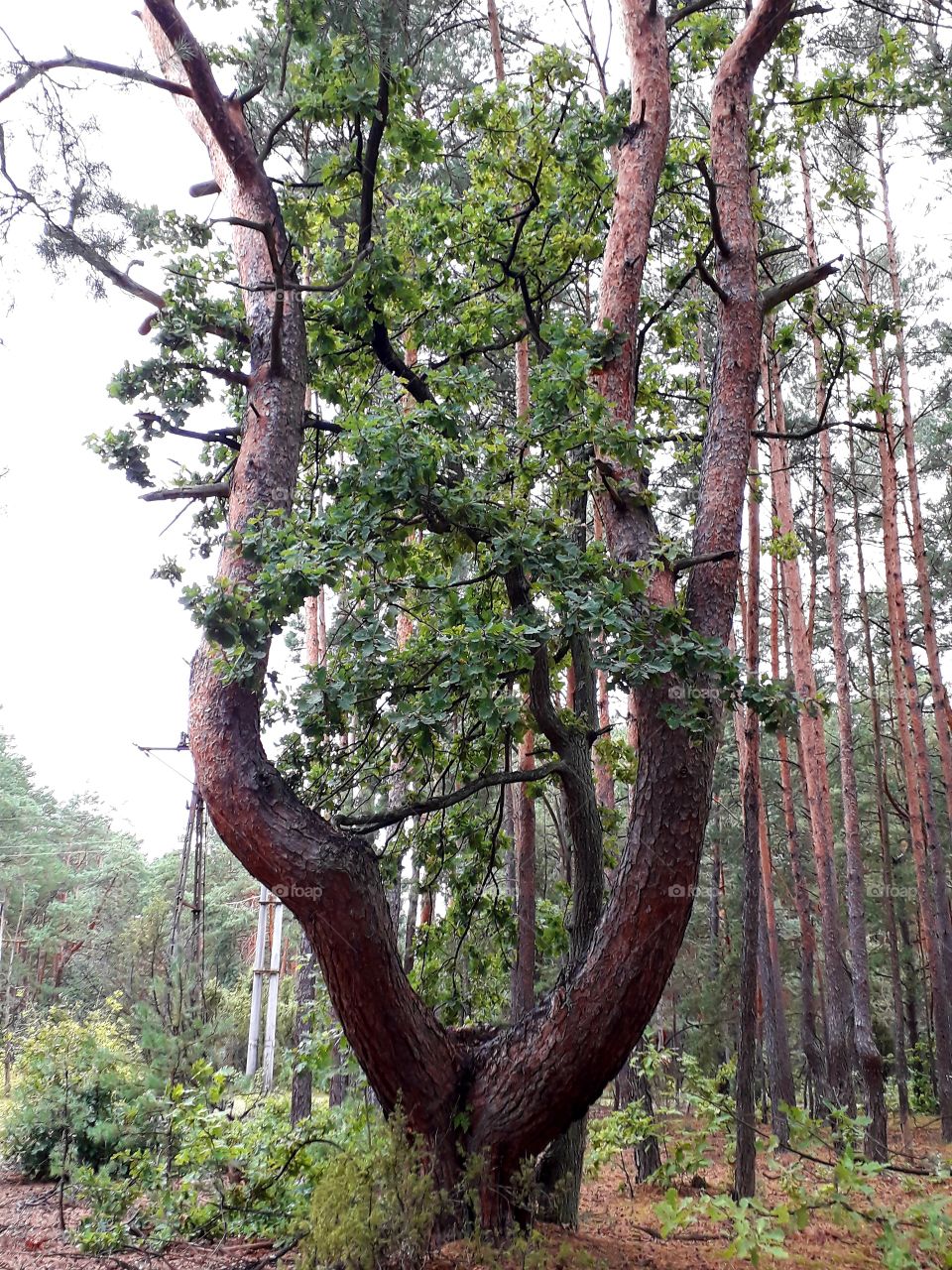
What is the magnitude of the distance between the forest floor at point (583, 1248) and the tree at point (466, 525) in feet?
1.39

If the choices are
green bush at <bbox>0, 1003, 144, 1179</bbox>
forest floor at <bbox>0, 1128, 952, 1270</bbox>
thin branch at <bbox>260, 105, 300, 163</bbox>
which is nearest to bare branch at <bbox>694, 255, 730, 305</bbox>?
thin branch at <bbox>260, 105, 300, 163</bbox>

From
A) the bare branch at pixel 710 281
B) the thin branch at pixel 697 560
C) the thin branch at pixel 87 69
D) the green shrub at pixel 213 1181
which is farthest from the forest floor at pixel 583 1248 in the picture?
the thin branch at pixel 87 69

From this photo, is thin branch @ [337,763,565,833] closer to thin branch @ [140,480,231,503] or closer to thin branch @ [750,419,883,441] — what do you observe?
thin branch @ [140,480,231,503]

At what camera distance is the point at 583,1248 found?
3.52 meters

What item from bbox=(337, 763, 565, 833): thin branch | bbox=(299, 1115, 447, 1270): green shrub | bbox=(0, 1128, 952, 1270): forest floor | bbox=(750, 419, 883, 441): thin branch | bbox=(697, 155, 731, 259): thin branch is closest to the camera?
bbox=(299, 1115, 447, 1270): green shrub

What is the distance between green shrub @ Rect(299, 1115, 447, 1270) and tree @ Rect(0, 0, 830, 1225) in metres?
0.42

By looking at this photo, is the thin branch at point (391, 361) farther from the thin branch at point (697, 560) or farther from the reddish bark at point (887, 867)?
the reddish bark at point (887, 867)

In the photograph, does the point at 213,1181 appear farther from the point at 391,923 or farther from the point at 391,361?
the point at 391,361

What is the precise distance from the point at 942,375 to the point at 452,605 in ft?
44.4

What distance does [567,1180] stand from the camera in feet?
13.3

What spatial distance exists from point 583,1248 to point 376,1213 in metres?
1.08

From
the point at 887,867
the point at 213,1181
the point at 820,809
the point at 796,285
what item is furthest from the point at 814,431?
the point at 887,867

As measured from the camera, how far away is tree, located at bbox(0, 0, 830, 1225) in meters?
3.37

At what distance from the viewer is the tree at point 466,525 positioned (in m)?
3.37
